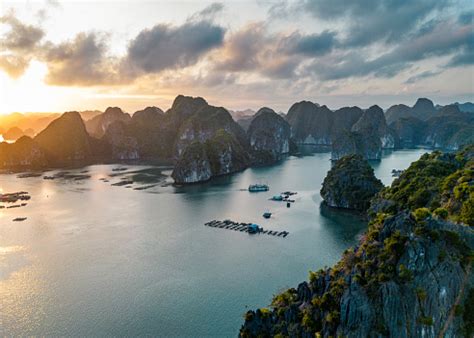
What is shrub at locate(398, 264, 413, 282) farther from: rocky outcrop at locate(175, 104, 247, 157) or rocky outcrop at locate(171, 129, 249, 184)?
rocky outcrop at locate(175, 104, 247, 157)

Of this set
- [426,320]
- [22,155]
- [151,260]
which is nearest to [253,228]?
[151,260]

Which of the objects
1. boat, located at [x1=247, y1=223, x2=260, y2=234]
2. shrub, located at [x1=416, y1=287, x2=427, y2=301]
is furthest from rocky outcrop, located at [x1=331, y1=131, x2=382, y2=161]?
shrub, located at [x1=416, y1=287, x2=427, y2=301]

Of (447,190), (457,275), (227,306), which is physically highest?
(447,190)

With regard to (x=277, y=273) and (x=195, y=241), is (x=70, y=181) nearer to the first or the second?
(x=195, y=241)

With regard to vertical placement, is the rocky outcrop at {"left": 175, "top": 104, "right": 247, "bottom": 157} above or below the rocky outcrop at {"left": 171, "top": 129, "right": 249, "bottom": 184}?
above

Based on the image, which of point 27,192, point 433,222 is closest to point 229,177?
point 27,192
